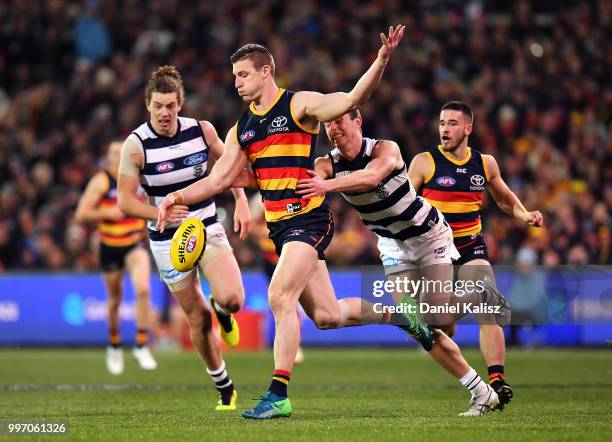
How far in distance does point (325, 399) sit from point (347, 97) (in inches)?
136

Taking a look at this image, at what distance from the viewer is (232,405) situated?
373 inches

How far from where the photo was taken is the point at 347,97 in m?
8.09

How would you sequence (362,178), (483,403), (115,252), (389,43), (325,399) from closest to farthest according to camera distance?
(389,43) → (362,178) → (483,403) → (325,399) → (115,252)

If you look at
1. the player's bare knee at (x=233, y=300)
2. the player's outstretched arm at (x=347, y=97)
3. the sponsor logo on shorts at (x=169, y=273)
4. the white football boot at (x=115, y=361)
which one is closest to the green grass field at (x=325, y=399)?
the white football boot at (x=115, y=361)

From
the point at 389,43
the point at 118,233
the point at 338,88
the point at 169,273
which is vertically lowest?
the point at 169,273

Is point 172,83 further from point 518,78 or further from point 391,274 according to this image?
point 518,78

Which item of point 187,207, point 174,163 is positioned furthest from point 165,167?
point 187,207

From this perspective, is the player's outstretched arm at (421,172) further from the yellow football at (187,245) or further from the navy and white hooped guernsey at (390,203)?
the yellow football at (187,245)

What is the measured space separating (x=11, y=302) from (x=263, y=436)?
14.0 meters

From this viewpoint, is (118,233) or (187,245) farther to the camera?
(118,233)

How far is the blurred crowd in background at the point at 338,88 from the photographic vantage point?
20406 mm

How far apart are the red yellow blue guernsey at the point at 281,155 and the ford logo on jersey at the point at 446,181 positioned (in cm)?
189

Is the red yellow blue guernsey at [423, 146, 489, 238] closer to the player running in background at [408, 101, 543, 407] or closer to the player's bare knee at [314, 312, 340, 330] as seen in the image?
the player running in background at [408, 101, 543, 407]

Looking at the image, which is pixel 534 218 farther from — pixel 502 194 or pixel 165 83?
pixel 165 83
